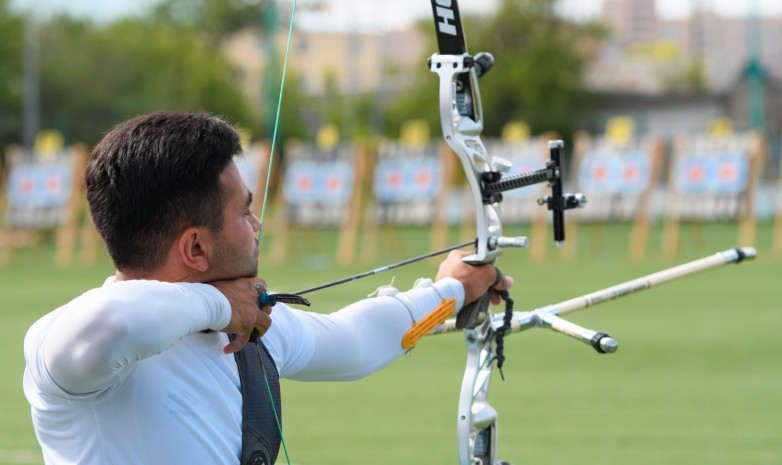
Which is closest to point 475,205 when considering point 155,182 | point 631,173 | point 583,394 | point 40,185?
point 155,182

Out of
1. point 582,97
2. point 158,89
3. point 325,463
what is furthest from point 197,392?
point 582,97

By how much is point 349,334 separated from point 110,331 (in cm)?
58

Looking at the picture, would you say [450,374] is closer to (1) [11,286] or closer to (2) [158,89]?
(1) [11,286]

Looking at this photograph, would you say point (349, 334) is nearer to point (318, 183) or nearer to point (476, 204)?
point (476, 204)

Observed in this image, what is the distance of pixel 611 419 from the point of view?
3.88m

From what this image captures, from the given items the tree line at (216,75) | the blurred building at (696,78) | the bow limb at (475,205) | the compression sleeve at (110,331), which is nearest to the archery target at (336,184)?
the bow limb at (475,205)

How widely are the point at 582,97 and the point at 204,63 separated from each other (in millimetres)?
12333

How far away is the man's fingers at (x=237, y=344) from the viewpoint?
61.7 inches

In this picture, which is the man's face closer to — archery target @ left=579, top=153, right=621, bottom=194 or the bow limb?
the bow limb

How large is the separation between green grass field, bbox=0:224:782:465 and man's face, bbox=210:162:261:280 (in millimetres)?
1910

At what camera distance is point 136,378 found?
1487mm

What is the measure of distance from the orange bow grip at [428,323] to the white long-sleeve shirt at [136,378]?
0.45 m

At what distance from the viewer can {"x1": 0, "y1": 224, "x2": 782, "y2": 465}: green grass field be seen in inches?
139

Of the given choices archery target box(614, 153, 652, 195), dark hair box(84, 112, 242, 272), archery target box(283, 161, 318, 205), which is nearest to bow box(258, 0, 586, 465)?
dark hair box(84, 112, 242, 272)
